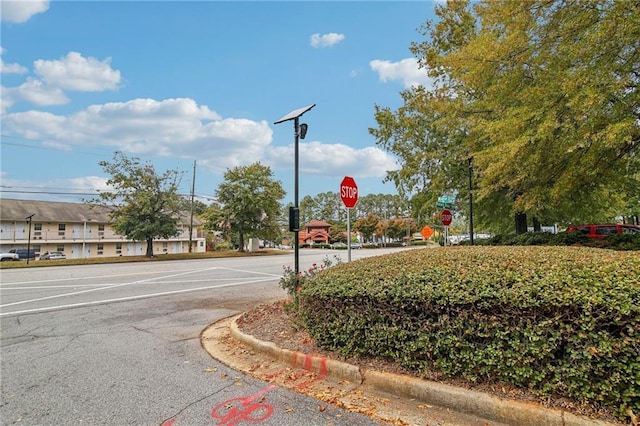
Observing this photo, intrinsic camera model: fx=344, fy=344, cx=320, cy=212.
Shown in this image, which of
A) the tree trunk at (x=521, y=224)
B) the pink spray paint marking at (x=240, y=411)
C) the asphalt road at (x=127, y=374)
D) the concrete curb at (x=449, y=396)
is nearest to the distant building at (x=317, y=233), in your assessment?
the tree trunk at (x=521, y=224)

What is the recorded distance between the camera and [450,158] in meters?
13.8

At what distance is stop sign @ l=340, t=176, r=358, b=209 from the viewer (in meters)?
6.41

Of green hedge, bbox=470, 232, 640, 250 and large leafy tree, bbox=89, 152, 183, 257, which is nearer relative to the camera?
green hedge, bbox=470, 232, 640, 250

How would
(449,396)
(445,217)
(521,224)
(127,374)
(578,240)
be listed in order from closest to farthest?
(449,396) < (127,374) < (578,240) < (445,217) < (521,224)

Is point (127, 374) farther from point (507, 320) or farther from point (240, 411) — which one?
point (507, 320)

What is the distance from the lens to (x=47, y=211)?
39.1m

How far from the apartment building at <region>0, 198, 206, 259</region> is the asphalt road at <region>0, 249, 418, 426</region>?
30.1 meters

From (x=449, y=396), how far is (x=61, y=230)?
4741cm

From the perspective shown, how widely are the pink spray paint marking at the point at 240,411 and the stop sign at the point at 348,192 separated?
3.98 meters

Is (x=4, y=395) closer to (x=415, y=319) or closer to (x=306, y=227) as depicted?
(x=415, y=319)

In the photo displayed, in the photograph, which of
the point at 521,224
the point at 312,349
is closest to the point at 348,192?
the point at 312,349

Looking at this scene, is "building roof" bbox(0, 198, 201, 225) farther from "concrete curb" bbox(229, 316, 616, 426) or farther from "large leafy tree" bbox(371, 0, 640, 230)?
"concrete curb" bbox(229, 316, 616, 426)

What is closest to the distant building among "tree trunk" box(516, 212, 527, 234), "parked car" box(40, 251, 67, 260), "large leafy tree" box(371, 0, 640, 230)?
"parked car" box(40, 251, 67, 260)

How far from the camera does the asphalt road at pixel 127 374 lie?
2.76 m
